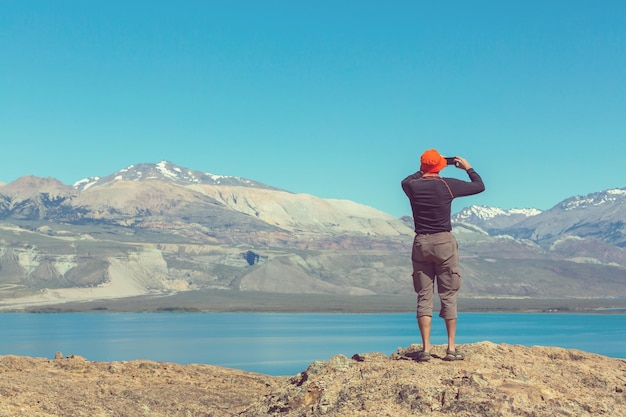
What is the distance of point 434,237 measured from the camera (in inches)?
412

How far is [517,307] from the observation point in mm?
185875

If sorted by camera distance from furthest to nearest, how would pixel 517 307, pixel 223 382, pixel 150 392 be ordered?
1. pixel 517 307
2. pixel 223 382
3. pixel 150 392

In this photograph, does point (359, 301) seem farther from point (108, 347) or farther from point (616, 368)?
point (616, 368)

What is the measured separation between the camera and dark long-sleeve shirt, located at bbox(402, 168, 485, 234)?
10.5 metres

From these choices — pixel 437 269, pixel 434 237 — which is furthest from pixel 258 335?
pixel 434 237

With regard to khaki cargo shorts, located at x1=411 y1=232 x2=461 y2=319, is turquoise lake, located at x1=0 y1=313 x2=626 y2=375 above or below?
below

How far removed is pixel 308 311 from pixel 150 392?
155572 millimetres

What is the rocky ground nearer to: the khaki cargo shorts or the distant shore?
the khaki cargo shorts

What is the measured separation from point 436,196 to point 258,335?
95.4 m

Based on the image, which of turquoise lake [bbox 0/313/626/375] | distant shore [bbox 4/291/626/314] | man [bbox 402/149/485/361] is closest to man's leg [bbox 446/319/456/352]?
man [bbox 402/149/485/361]

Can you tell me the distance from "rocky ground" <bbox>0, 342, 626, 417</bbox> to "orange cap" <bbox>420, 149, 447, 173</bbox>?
228cm

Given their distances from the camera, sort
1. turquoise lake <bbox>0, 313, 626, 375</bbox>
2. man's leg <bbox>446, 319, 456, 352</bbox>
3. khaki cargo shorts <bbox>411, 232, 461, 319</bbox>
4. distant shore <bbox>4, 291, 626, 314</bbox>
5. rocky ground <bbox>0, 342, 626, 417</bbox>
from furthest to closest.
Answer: distant shore <bbox>4, 291, 626, 314</bbox> → turquoise lake <bbox>0, 313, 626, 375</bbox> → man's leg <bbox>446, 319, 456, 352</bbox> → khaki cargo shorts <bbox>411, 232, 461, 319</bbox> → rocky ground <bbox>0, 342, 626, 417</bbox>

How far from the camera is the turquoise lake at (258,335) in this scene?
73.8m

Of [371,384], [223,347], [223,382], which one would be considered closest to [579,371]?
[371,384]
